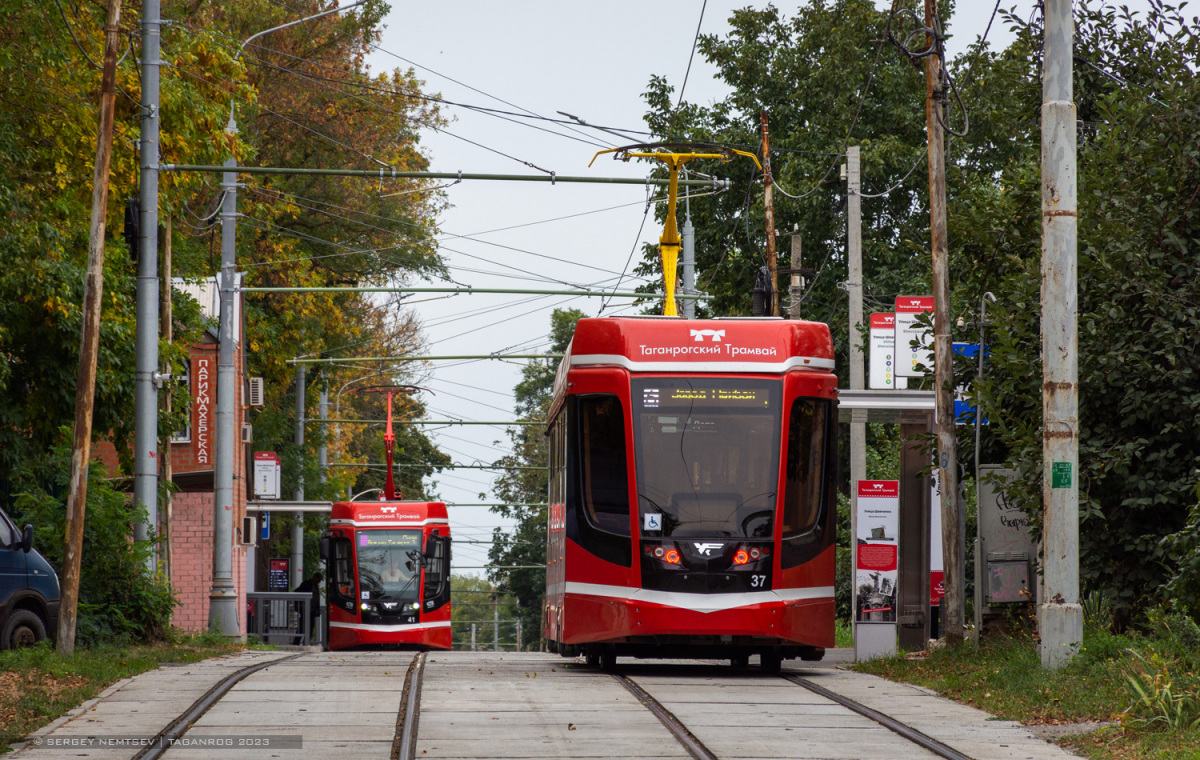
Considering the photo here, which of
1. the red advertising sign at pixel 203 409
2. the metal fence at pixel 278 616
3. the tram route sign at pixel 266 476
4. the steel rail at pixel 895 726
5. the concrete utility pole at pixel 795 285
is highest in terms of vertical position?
the concrete utility pole at pixel 795 285

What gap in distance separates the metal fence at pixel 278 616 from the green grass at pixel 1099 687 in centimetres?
2463

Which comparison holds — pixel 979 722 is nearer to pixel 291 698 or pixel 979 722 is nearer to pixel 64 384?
pixel 291 698

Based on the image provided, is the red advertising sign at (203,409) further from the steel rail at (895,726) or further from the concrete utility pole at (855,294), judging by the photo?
the steel rail at (895,726)

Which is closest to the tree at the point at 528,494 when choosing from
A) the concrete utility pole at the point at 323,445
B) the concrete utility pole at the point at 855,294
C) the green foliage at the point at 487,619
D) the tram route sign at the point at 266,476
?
the green foliage at the point at 487,619

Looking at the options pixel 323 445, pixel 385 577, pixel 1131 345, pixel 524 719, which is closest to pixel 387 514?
pixel 385 577

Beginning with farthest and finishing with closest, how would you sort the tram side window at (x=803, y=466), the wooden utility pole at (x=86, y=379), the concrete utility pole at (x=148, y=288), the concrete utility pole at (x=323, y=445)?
the concrete utility pole at (x=323, y=445)
the concrete utility pole at (x=148, y=288)
the wooden utility pole at (x=86, y=379)
the tram side window at (x=803, y=466)

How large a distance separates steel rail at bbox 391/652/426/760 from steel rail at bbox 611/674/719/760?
163cm

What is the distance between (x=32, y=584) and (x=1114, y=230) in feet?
39.2

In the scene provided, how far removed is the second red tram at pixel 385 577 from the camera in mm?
34375

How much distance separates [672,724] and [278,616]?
29.6 m

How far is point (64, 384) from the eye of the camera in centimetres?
2266

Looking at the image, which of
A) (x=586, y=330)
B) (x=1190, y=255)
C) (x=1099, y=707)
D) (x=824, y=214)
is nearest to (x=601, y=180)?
(x=586, y=330)

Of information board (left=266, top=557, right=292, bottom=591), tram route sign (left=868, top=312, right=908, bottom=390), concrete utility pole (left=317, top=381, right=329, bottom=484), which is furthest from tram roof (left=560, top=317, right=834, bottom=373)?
information board (left=266, top=557, right=292, bottom=591)

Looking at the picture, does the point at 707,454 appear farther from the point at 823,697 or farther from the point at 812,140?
the point at 812,140
